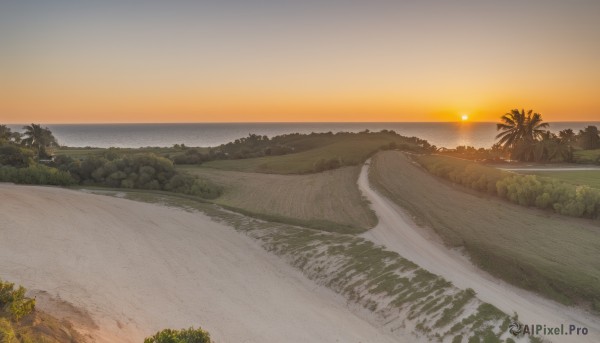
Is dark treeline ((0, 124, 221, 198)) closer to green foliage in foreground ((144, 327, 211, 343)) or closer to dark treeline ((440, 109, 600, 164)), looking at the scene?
green foliage in foreground ((144, 327, 211, 343))

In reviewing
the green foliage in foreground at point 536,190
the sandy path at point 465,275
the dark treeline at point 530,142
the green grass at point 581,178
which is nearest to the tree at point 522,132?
the dark treeline at point 530,142

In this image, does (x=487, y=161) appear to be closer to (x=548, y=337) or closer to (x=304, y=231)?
(x=304, y=231)

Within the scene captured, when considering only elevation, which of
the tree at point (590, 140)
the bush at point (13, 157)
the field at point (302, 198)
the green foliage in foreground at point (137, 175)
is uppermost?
the tree at point (590, 140)

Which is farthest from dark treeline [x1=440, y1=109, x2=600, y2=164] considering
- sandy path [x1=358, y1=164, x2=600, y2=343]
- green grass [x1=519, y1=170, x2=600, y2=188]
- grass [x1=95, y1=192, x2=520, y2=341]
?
grass [x1=95, y1=192, x2=520, y2=341]

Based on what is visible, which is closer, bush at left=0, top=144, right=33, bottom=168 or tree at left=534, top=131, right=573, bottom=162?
bush at left=0, top=144, right=33, bottom=168

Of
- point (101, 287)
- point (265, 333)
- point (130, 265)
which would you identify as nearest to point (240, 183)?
point (130, 265)

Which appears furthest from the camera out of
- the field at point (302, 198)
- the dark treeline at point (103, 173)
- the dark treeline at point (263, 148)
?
the dark treeline at point (263, 148)

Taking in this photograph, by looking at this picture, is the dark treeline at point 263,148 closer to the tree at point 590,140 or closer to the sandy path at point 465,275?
the sandy path at point 465,275
